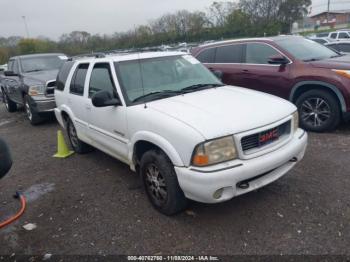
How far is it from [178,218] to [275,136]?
1346mm

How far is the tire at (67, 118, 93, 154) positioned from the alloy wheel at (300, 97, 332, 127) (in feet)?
13.1

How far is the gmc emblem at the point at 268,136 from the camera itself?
308 cm

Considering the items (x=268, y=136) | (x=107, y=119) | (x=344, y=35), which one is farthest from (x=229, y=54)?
(x=344, y=35)

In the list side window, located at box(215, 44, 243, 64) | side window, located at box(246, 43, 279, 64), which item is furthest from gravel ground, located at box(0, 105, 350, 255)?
side window, located at box(215, 44, 243, 64)


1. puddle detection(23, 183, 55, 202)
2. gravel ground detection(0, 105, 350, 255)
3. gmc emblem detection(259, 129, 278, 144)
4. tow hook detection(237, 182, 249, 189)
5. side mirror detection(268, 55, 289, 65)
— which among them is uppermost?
side mirror detection(268, 55, 289, 65)

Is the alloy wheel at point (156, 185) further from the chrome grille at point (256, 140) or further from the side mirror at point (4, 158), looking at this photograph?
the side mirror at point (4, 158)

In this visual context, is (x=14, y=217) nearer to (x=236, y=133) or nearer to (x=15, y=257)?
(x=15, y=257)

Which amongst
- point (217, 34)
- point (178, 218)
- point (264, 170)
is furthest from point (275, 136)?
point (217, 34)

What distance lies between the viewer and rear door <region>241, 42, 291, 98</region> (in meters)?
6.06

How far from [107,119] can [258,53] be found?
3921mm

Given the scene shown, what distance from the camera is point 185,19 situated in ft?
165

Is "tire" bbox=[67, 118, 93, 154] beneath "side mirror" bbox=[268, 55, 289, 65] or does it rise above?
beneath

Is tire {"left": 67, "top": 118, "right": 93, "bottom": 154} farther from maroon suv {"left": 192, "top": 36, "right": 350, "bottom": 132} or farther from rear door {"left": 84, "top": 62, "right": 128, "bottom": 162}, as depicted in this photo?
maroon suv {"left": 192, "top": 36, "right": 350, "bottom": 132}

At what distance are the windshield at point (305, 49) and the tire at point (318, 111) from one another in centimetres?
79
